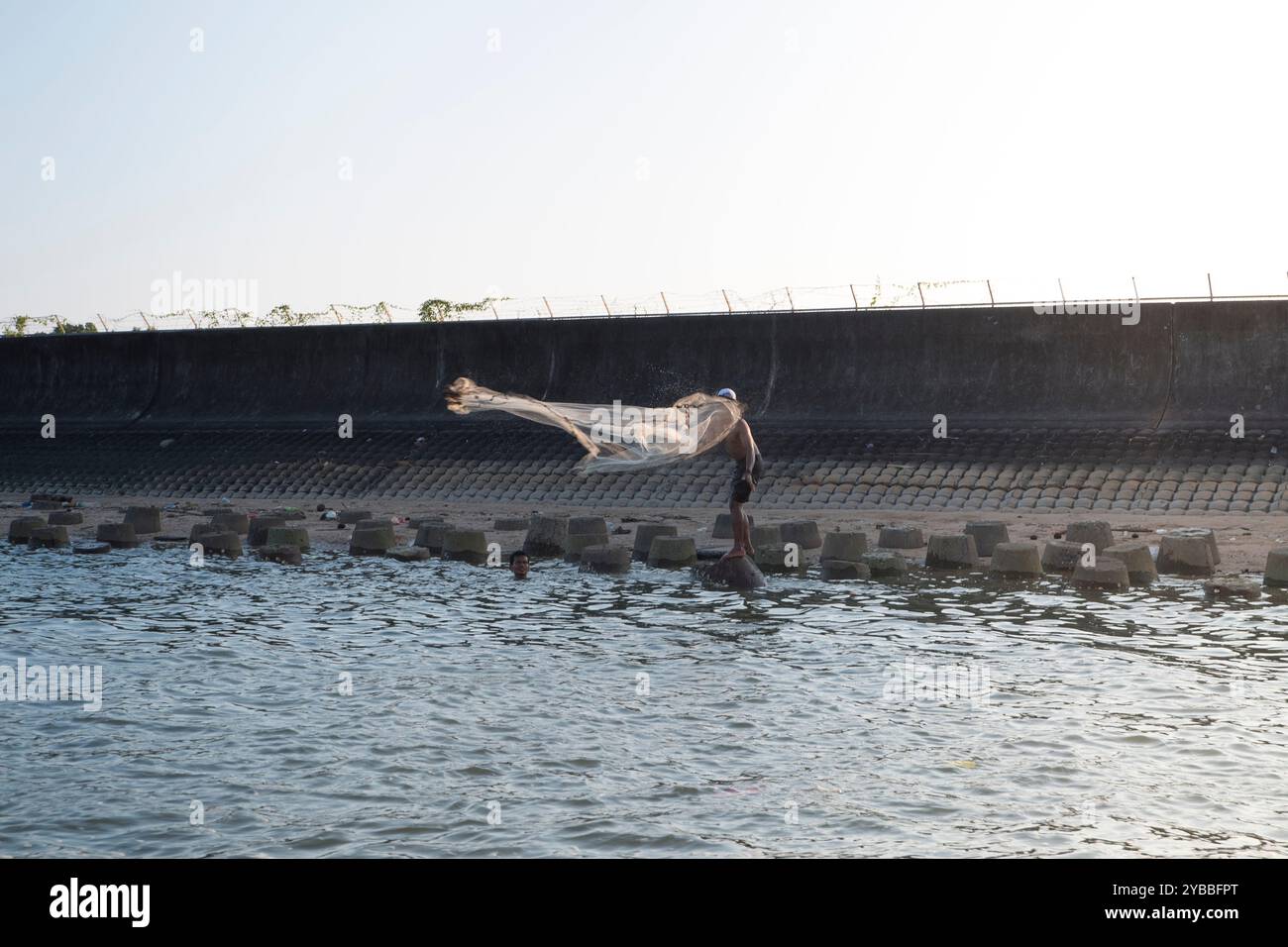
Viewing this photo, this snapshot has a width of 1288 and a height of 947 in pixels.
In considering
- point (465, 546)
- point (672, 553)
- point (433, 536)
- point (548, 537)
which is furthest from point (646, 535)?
point (433, 536)

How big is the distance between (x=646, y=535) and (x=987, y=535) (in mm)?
5634

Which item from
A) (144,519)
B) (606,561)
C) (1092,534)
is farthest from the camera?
(144,519)

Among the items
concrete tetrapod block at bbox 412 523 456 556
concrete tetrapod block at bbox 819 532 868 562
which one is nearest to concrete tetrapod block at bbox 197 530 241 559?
concrete tetrapod block at bbox 412 523 456 556

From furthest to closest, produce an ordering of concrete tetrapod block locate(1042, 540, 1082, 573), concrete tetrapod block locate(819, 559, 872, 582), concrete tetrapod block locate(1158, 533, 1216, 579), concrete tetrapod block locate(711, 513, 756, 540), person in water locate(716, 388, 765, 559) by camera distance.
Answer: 1. concrete tetrapod block locate(711, 513, 756, 540)
2. concrete tetrapod block locate(819, 559, 872, 582)
3. concrete tetrapod block locate(1042, 540, 1082, 573)
4. concrete tetrapod block locate(1158, 533, 1216, 579)
5. person in water locate(716, 388, 765, 559)

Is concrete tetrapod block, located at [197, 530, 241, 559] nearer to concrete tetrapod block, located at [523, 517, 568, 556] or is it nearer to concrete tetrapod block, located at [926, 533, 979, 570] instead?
concrete tetrapod block, located at [523, 517, 568, 556]

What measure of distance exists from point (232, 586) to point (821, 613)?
366 inches

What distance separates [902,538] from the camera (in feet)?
76.5

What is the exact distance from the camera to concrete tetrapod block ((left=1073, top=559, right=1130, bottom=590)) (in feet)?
62.5

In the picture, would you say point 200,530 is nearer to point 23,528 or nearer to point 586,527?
point 23,528

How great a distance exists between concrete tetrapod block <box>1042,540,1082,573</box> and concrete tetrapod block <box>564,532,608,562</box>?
755 centimetres

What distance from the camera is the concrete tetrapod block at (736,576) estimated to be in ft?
64.1
